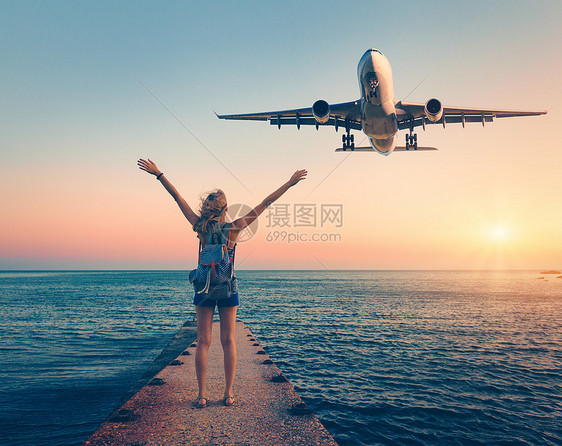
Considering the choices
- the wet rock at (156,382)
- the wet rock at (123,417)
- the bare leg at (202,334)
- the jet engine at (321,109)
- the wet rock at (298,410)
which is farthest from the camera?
the jet engine at (321,109)

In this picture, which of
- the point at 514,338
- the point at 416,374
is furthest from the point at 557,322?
the point at 416,374

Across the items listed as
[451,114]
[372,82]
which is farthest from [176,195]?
[451,114]

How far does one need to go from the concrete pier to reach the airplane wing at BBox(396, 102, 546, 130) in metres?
21.0

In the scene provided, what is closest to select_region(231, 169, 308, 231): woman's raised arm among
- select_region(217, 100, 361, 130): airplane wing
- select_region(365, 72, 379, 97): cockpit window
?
select_region(365, 72, 379, 97): cockpit window

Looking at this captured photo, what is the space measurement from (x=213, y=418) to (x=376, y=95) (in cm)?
1746

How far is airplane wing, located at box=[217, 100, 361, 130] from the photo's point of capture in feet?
74.5

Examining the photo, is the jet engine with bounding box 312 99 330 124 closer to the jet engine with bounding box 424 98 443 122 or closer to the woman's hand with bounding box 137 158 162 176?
the jet engine with bounding box 424 98 443 122

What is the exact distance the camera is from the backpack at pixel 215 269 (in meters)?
4.00

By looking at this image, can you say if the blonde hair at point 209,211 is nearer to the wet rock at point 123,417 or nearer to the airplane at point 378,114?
the wet rock at point 123,417

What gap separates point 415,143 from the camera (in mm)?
24984

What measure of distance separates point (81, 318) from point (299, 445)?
1335 inches

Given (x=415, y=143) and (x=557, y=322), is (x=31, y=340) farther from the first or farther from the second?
Result: (x=557, y=322)

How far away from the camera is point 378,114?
1891 centimetres

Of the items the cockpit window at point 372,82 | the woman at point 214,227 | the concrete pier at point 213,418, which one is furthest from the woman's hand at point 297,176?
the cockpit window at point 372,82
